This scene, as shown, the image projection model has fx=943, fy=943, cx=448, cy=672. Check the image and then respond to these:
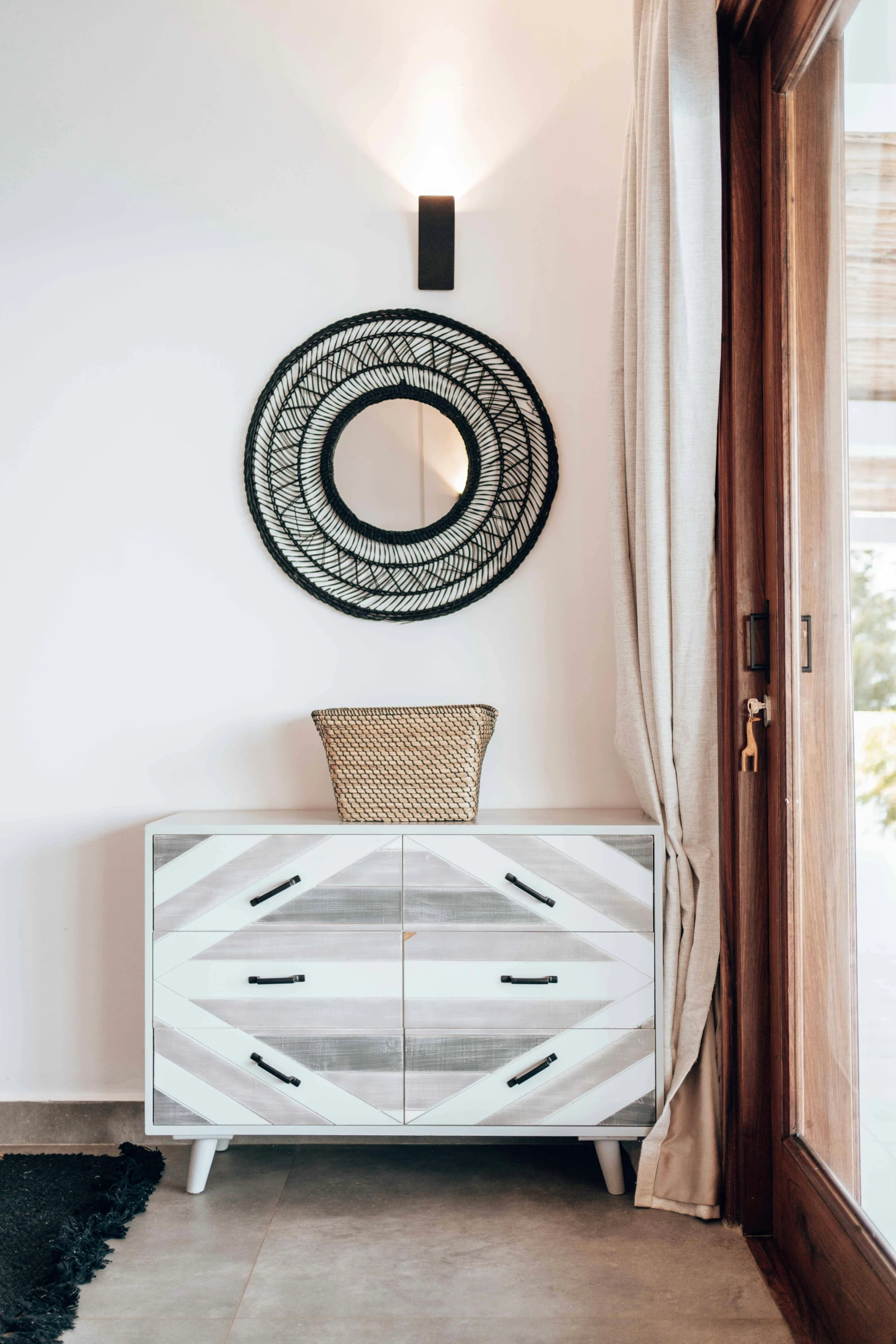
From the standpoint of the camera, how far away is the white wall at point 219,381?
6.98 ft

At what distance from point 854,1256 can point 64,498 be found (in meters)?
2.06

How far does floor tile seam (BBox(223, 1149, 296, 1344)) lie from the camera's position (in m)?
1.46

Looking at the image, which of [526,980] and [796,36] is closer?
[796,36]

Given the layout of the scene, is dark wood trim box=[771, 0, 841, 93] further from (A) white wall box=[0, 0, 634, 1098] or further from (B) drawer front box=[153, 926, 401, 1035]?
(B) drawer front box=[153, 926, 401, 1035]

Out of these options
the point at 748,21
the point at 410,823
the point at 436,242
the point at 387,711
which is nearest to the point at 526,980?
the point at 410,823

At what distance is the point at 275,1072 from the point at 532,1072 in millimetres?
479

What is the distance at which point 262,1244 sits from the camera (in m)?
1.67

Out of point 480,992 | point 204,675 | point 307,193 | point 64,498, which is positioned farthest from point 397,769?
point 307,193

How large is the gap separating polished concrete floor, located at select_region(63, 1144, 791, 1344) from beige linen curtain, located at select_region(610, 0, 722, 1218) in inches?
6.8

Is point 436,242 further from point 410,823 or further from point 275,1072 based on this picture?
point 275,1072

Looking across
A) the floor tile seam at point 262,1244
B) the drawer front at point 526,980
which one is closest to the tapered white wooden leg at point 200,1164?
the floor tile seam at point 262,1244

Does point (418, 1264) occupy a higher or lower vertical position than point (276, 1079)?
lower

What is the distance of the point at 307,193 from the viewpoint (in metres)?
2.16

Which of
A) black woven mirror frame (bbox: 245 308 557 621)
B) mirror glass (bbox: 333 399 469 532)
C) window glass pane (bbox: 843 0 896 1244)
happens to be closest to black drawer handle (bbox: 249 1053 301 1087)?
window glass pane (bbox: 843 0 896 1244)
